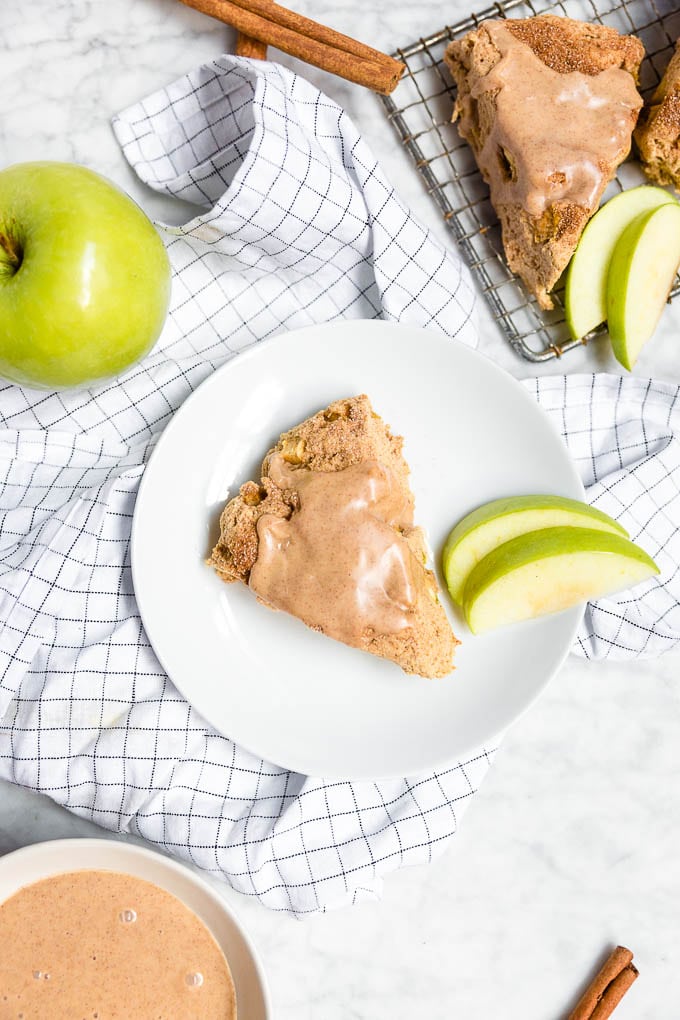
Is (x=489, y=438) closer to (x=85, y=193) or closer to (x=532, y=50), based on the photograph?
(x=532, y=50)

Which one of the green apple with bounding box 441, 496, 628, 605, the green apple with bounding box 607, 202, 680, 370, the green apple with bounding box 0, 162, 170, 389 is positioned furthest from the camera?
the green apple with bounding box 607, 202, 680, 370

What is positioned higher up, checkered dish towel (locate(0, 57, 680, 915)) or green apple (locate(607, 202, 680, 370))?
green apple (locate(607, 202, 680, 370))

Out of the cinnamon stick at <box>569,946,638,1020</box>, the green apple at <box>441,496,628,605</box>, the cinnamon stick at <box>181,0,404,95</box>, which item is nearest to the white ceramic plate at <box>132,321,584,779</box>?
the green apple at <box>441,496,628,605</box>

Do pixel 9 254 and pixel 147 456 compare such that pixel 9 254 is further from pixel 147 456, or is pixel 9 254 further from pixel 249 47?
pixel 249 47

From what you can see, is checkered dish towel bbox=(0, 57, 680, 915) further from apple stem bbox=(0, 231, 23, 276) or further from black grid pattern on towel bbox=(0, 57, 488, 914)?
apple stem bbox=(0, 231, 23, 276)

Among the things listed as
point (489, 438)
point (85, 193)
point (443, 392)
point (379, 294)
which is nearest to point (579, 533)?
point (489, 438)

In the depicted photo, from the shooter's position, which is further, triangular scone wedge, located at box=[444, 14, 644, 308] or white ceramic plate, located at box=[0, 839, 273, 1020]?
triangular scone wedge, located at box=[444, 14, 644, 308]

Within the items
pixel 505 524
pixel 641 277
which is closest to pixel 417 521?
pixel 505 524
